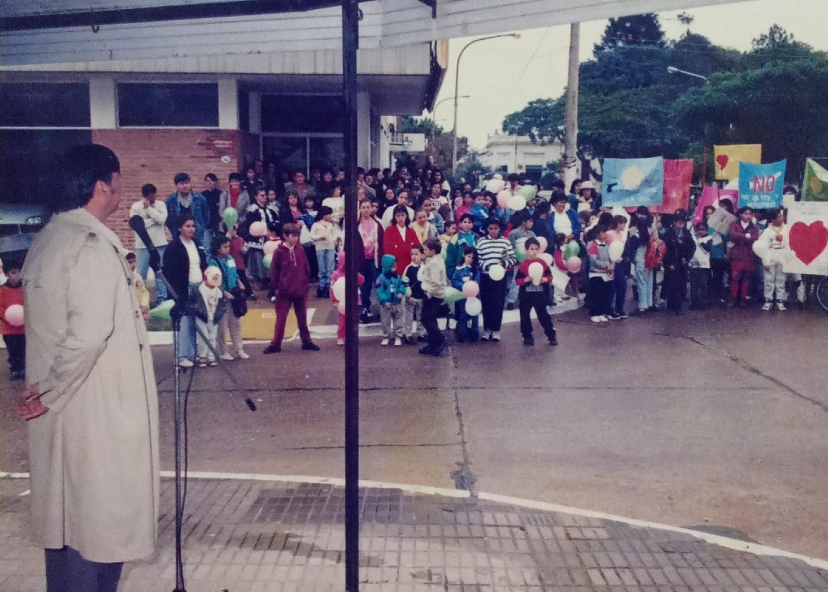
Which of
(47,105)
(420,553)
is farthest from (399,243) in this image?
(47,105)

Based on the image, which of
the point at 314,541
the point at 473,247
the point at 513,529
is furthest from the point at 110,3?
the point at 473,247

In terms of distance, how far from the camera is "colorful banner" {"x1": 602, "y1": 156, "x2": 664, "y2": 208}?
1334 cm

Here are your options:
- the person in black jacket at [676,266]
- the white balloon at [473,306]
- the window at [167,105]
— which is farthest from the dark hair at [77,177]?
the window at [167,105]

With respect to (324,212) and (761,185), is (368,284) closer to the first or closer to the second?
(324,212)

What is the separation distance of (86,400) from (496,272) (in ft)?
25.7

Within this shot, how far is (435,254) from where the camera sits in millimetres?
10234

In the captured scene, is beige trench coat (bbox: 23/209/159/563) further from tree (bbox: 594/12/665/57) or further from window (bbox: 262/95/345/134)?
tree (bbox: 594/12/665/57)

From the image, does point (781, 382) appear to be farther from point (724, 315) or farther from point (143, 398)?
point (143, 398)

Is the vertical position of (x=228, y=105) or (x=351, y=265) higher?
(x=228, y=105)

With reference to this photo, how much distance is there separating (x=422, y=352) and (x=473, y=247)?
171 cm

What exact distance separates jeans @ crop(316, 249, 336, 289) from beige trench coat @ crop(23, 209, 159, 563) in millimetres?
10328

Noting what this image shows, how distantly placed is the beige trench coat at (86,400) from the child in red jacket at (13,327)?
5827 millimetres

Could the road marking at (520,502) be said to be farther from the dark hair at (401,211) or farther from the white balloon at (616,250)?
the white balloon at (616,250)

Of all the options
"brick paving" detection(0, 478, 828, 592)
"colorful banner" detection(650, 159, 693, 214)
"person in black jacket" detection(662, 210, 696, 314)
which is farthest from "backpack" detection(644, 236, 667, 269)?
"brick paving" detection(0, 478, 828, 592)
